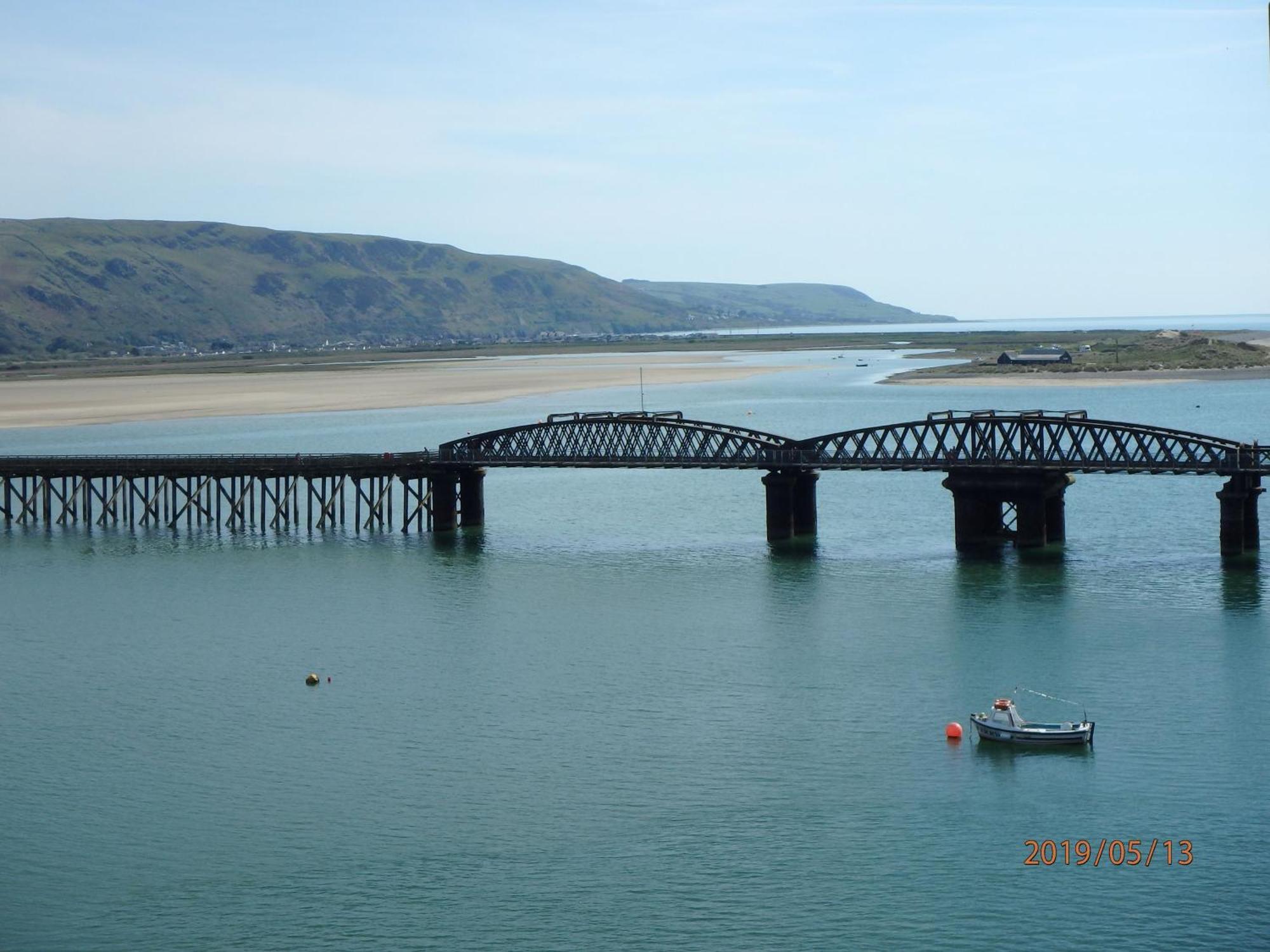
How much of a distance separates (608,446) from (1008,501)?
21.2 meters

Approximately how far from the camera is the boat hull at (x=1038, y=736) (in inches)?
1903

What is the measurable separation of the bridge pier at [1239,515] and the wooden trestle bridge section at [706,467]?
6 centimetres

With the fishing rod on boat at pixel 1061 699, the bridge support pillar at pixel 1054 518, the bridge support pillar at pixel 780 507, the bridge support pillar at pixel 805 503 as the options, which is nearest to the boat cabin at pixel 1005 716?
the fishing rod on boat at pixel 1061 699

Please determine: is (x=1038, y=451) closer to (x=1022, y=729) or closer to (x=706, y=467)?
(x=706, y=467)

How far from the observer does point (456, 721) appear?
53312mm

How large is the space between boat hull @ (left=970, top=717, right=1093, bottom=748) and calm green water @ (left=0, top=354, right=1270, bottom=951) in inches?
18.9

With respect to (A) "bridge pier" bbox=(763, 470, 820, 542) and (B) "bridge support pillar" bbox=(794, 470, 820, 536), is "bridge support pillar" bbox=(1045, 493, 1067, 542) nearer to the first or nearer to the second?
(A) "bridge pier" bbox=(763, 470, 820, 542)

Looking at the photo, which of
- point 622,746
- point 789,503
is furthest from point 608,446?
point 622,746

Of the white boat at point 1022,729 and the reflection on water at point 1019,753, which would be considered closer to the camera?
the reflection on water at point 1019,753

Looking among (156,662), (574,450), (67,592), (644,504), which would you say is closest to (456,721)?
(156,662)

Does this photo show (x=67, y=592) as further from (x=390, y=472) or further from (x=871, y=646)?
(x=871, y=646)

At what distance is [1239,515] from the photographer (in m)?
76.1

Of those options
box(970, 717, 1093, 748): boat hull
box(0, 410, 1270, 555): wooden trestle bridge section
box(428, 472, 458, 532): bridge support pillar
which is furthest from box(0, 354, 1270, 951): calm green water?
box(428, 472, 458, 532): bridge support pillar

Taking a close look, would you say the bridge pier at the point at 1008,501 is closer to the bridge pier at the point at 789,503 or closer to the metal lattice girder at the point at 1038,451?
the metal lattice girder at the point at 1038,451
